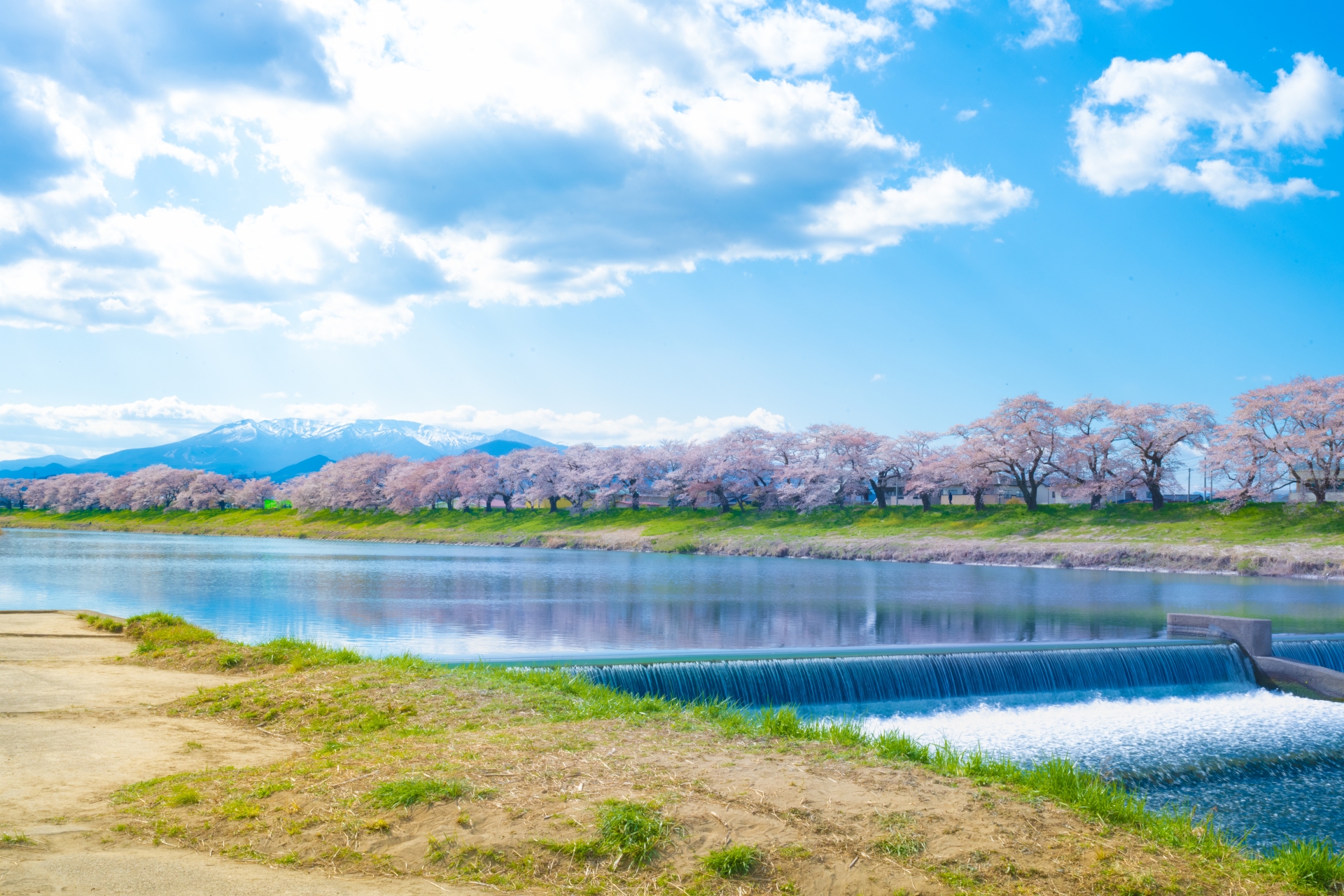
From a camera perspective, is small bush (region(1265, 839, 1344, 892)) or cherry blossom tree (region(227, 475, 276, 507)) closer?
small bush (region(1265, 839, 1344, 892))

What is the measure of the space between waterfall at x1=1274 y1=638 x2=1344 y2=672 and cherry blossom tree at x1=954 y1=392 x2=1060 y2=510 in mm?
43958

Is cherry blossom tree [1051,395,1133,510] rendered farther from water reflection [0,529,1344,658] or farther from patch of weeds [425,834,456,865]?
patch of weeds [425,834,456,865]

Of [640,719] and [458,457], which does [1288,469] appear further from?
[458,457]

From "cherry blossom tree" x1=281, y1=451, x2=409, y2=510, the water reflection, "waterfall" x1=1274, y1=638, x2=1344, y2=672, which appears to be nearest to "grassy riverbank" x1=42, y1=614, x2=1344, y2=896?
the water reflection

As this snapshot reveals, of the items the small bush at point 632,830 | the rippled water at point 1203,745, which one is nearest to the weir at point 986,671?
the rippled water at point 1203,745

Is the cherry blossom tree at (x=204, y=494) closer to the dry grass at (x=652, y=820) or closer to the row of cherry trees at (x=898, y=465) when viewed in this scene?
the row of cherry trees at (x=898, y=465)

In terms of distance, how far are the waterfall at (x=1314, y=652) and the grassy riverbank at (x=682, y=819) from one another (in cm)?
1431

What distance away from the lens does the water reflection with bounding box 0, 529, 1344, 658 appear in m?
20.9

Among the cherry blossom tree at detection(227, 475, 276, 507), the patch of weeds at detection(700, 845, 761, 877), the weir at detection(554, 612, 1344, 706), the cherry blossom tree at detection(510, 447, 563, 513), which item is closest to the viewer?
the patch of weeds at detection(700, 845, 761, 877)

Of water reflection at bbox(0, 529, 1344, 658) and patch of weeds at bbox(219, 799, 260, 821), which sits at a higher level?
patch of weeds at bbox(219, 799, 260, 821)

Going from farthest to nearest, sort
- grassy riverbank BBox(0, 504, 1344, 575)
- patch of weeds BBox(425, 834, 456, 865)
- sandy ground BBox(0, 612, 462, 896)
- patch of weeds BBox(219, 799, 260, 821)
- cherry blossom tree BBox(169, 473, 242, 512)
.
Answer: cherry blossom tree BBox(169, 473, 242, 512) → grassy riverbank BBox(0, 504, 1344, 575) → patch of weeds BBox(219, 799, 260, 821) → patch of weeds BBox(425, 834, 456, 865) → sandy ground BBox(0, 612, 462, 896)

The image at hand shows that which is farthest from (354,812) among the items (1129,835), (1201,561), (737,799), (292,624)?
(1201,561)

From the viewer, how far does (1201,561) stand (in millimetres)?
44062

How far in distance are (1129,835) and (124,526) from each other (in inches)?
4591
